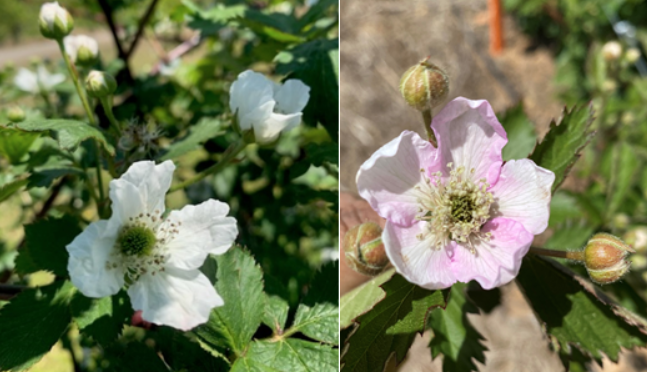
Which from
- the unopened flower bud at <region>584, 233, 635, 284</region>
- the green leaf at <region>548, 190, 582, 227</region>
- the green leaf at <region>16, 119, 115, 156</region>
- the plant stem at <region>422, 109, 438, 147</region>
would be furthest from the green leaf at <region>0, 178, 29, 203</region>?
the green leaf at <region>548, 190, 582, 227</region>

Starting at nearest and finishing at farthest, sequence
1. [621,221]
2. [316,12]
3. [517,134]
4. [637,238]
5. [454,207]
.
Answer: [454,207], [517,134], [316,12], [637,238], [621,221]

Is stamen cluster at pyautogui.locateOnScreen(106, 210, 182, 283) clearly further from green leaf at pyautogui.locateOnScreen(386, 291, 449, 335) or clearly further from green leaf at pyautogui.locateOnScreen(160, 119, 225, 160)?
green leaf at pyautogui.locateOnScreen(386, 291, 449, 335)

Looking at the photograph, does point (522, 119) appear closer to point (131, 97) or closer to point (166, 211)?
point (166, 211)

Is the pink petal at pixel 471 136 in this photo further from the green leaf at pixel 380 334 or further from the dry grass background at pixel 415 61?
the dry grass background at pixel 415 61

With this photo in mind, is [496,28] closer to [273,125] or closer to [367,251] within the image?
[273,125]

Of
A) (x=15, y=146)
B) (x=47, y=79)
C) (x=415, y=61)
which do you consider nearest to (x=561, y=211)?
(x=15, y=146)

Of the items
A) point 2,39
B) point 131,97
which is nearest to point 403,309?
point 131,97

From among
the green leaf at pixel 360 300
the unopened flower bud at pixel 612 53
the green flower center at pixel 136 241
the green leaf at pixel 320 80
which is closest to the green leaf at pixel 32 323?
the green flower center at pixel 136 241
